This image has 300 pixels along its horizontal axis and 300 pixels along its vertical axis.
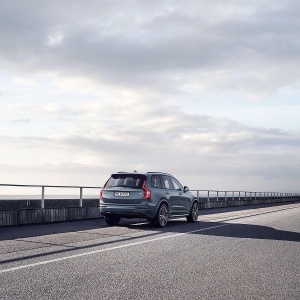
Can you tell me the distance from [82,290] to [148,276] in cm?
131

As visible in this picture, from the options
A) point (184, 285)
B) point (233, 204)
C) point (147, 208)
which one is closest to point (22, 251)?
point (184, 285)

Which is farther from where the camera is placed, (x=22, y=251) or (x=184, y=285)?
(x=22, y=251)

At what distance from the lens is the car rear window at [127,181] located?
52.5ft

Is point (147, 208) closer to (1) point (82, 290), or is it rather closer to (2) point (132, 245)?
(2) point (132, 245)

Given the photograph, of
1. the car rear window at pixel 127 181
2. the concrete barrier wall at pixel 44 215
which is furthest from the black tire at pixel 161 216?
the concrete barrier wall at pixel 44 215

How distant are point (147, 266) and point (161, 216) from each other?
315 inches

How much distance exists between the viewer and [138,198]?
15695 millimetres

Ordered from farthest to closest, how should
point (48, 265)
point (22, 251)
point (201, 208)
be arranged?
point (201, 208) < point (22, 251) < point (48, 265)

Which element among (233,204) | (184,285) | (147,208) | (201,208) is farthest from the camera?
(233,204)

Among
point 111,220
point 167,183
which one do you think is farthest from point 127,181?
point 167,183

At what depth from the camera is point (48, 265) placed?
8117 mm

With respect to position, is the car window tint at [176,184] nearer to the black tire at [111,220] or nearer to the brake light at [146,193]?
the brake light at [146,193]

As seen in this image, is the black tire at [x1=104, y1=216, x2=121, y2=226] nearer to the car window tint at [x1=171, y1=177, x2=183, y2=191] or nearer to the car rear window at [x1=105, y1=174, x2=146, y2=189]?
the car rear window at [x1=105, y1=174, x2=146, y2=189]

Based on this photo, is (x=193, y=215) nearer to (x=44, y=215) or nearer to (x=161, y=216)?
(x=161, y=216)
